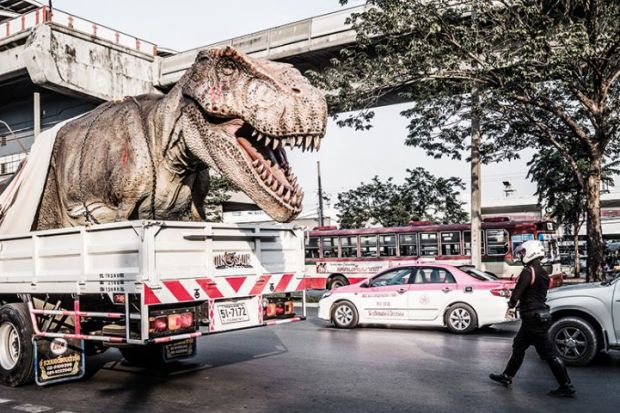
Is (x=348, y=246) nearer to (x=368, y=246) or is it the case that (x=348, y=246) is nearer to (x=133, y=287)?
(x=368, y=246)

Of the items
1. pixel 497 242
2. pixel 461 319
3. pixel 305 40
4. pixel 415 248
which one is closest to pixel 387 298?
pixel 461 319

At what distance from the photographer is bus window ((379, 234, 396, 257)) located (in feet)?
76.1

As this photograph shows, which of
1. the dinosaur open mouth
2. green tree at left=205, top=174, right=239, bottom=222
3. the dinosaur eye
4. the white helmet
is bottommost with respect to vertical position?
the white helmet

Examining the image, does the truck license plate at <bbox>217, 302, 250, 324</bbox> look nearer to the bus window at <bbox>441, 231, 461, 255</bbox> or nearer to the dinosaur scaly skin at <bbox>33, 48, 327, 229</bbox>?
the dinosaur scaly skin at <bbox>33, 48, 327, 229</bbox>

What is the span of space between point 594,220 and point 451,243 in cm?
572

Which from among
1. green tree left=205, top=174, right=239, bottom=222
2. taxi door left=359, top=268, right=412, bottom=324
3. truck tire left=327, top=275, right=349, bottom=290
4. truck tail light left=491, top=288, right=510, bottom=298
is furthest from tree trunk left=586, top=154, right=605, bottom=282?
green tree left=205, top=174, right=239, bottom=222

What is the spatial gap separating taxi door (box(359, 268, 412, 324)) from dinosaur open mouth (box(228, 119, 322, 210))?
21.9 ft

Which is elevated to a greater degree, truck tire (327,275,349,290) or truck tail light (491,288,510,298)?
truck tail light (491,288,510,298)

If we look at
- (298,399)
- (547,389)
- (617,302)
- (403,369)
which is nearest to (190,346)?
(298,399)

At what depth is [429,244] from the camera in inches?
886

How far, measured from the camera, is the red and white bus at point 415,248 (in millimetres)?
21172

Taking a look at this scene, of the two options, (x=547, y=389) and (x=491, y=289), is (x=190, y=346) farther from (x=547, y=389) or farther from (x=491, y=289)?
(x=491, y=289)

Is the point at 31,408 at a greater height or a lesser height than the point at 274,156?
lesser

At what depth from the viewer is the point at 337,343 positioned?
11.3 meters
